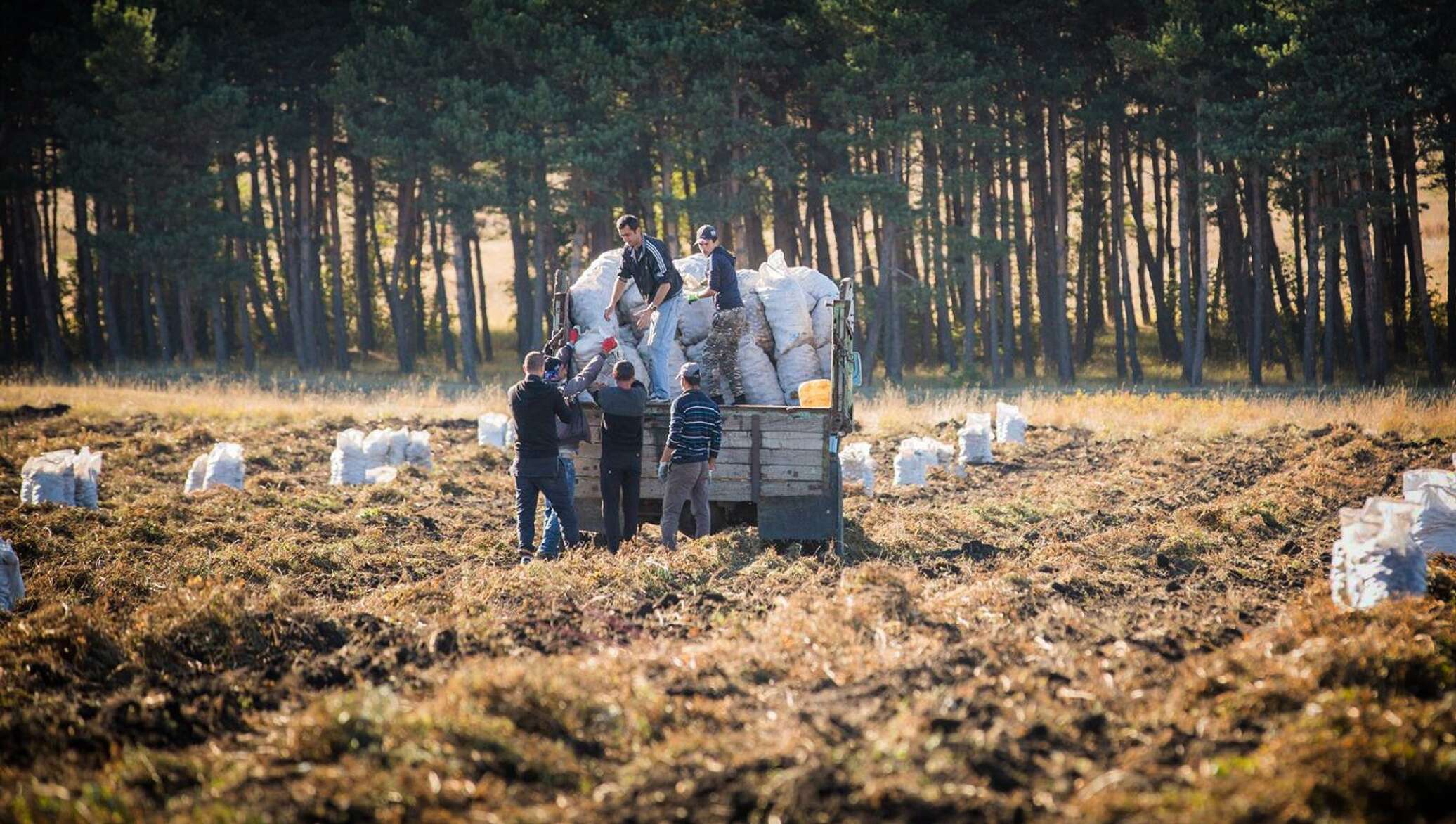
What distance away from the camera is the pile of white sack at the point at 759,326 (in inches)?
476

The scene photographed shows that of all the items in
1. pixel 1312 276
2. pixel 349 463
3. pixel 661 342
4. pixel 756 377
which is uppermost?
pixel 1312 276

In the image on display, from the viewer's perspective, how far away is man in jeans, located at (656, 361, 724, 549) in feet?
33.8

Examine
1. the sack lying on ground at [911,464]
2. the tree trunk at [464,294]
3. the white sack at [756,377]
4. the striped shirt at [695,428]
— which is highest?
the tree trunk at [464,294]

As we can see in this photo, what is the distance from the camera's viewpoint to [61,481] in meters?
13.8

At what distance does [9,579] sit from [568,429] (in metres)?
4.38

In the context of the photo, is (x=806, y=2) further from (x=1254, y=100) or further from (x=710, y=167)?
(x=1254, y=100)

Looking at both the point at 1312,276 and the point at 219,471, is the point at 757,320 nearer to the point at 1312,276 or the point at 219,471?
the point at 219,471

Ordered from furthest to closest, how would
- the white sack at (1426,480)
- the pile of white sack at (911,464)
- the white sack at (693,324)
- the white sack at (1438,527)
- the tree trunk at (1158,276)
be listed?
the tree trunk at (1158,276) < the pile of white sack at (911,464) < the white sack at (693,324) < the white sack at (1426,480) < the white sack at (1438,527)

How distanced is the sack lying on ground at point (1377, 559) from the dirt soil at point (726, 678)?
23 centimetres

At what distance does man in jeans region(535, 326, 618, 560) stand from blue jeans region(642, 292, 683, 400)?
1.36ft

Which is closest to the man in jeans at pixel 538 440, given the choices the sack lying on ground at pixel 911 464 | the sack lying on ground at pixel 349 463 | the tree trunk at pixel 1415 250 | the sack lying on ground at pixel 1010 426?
the sack lying on ground at pixel 911 464

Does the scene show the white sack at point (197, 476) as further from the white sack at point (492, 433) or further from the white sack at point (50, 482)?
the white sack at point (492, 433)

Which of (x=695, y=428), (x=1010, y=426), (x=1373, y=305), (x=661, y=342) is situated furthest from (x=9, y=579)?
(x=1373, y=305)

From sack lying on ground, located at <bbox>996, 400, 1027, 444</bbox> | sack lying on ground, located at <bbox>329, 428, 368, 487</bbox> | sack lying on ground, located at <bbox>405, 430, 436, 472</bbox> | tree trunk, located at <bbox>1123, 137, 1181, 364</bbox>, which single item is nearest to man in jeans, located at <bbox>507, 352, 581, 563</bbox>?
sack lying on ground, located at <bbox>329, 428, 368, 487</bbox>
